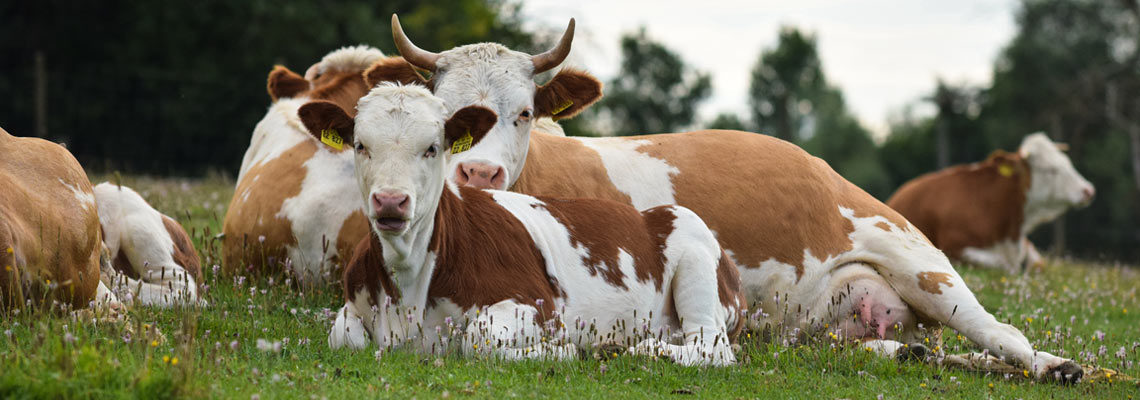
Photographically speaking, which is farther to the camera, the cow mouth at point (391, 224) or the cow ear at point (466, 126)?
the cow ear at point (466, 126)

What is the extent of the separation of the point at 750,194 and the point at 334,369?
374cm

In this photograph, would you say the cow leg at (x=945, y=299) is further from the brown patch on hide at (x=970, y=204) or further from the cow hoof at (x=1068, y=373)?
the brown patch on hide at (x=970, y=204)

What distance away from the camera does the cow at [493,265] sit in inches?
212

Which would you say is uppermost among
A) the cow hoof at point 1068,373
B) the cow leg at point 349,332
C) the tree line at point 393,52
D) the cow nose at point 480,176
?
the tree line at point 393,52

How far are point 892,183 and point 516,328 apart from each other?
69.6m

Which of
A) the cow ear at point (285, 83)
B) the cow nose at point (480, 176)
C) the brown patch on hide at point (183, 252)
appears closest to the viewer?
the cow nose at point (480, 176)

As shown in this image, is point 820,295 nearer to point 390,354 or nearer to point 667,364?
point 667,364

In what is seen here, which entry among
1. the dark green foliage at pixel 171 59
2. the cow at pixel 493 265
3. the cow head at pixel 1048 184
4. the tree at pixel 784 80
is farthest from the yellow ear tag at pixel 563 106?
the tree at pixel 784 80

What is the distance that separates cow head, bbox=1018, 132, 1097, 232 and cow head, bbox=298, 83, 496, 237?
15.3 m

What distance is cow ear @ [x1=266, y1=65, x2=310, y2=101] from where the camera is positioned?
362 inches

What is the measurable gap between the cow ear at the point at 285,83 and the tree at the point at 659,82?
6093 centimetres

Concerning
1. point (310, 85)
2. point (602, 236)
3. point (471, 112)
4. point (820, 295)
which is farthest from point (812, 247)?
point (310, 85)

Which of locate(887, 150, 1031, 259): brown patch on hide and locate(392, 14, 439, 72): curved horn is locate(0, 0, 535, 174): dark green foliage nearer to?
locate(887, 150, 1031, 259): brown patch on hide

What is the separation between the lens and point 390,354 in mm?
5316
